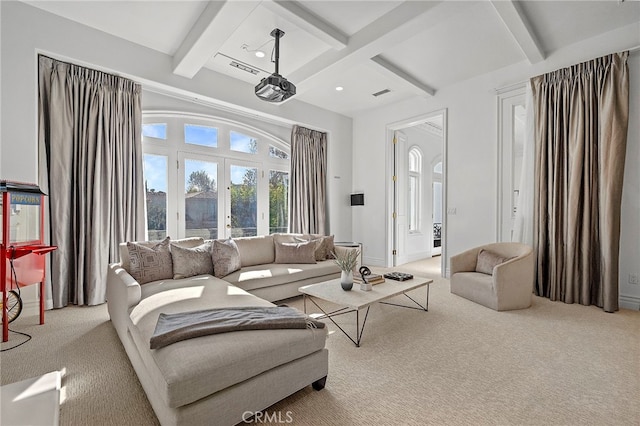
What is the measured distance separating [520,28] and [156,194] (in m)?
4.88

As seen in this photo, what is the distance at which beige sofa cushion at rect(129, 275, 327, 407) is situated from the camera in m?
1.28

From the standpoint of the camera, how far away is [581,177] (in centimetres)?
341

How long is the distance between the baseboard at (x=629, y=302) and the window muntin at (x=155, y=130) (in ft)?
20.0

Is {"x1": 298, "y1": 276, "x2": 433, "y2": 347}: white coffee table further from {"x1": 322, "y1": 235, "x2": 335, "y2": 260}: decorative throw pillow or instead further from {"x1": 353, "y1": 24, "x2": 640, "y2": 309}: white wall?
{"x1": 353, "y1": 24, "x2": 640, "y2": 309}: white wall

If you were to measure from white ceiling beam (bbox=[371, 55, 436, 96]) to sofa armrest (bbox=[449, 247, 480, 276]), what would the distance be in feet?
8.55

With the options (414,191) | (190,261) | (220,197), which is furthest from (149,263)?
(414,191)

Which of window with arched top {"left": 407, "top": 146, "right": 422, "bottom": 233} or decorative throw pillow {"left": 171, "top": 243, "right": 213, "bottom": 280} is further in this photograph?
window with arched top {"left": 407, "top": 146, "right": 422, "bottom": 233}

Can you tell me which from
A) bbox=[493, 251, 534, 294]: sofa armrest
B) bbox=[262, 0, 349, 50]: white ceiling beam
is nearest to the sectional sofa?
bbox=[493, 251, 534, 294]: sofa armrest

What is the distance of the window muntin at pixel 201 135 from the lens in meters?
4.50

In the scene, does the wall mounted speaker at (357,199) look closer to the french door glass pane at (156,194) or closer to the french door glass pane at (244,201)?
the french door glass pane at (244,201)

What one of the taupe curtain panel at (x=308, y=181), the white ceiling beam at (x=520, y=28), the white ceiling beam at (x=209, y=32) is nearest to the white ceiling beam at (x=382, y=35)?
the white ceiling beam at (x=520, y=28)

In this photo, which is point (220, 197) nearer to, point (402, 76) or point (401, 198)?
point (402, 76)

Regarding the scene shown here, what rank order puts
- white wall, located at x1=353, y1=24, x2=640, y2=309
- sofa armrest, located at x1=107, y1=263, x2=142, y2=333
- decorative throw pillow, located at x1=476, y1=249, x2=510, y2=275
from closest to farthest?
sofa armrest, located at x1=107, y1=263, x2=142, y2=333 < white wall, located at x1=353, y1=24, x2=640, y2=309 < decorative throw pillow, located at x1=476, y1=249, x2=510, y2=275

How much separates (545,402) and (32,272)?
4068 millimetres
